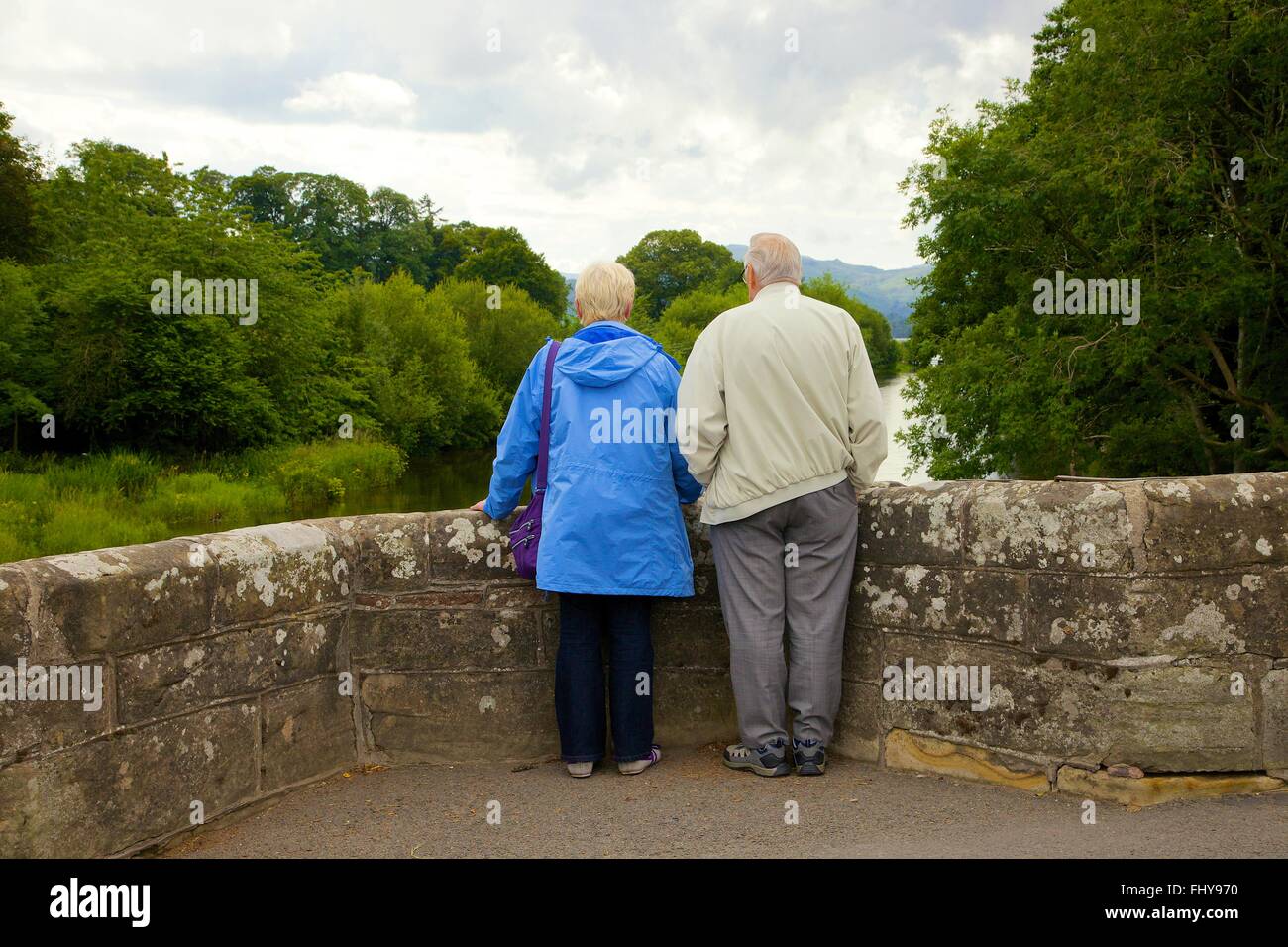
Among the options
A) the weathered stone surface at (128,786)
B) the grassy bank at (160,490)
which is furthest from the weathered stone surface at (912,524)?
the grassy bank at (160,490)

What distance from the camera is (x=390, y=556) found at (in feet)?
13.0

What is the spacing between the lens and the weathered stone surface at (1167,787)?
3414mm

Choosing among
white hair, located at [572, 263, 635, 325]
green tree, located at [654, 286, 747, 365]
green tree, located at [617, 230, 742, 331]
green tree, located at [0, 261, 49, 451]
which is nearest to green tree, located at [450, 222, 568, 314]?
green tree, located at [654, 286, 747, 365]

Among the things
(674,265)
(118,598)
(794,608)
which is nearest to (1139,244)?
(794,608)

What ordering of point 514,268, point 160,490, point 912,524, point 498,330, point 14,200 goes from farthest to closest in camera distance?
point 514,268 < point 498,330 < point 14,200 < point 160,490 < point 912,524

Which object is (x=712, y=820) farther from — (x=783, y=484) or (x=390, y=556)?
(x=390, y=556)

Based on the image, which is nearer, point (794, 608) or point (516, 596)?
point (794, 608)

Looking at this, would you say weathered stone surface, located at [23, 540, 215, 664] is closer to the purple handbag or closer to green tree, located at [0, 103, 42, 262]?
the purple handbag

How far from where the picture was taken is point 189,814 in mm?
3311

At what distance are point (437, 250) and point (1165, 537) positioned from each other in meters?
86.7

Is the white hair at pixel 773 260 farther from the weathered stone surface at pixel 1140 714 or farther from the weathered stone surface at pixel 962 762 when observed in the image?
the weathered stone surface at pixel 962 762

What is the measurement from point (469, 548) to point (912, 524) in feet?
4.95

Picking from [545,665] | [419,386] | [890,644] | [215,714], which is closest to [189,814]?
[215,714]

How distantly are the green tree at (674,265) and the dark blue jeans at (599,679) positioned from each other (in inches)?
3513
